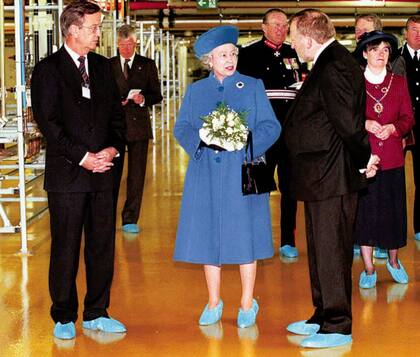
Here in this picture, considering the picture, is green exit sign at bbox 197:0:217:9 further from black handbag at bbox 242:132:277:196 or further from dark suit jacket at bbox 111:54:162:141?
black handbag at bbox 242:132:277:196

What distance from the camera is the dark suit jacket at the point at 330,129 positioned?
4730 mm

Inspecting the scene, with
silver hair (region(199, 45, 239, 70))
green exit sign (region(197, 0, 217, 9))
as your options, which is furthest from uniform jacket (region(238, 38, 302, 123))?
green exit sign (region(197, 0, 217, 9))

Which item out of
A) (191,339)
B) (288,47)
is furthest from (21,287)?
(288,47)

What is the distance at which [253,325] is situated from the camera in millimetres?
5410

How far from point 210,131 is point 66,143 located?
2.33ft

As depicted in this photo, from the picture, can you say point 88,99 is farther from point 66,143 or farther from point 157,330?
point 157,330

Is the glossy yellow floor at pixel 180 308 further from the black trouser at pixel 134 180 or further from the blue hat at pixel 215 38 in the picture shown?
the blue hat at pixel 215 38

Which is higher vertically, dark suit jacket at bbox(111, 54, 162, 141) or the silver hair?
the silver hair

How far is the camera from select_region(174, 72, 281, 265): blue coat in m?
5.25

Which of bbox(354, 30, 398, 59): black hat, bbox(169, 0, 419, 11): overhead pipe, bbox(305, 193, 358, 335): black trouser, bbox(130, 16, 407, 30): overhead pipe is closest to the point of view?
bbox(305, 193, 358, 335): black trouser

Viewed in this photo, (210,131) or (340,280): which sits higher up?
(210,131)

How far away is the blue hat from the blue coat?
20 centimetres

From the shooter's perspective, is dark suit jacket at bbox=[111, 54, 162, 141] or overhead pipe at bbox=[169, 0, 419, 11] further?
overhead pipe at bbox=[169, 0, 419, 11]

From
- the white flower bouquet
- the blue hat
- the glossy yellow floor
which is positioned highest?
the blue hat
